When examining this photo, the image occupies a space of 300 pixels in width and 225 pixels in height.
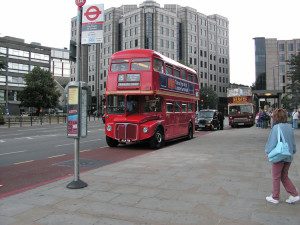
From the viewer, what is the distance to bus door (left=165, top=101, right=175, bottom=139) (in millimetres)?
17125

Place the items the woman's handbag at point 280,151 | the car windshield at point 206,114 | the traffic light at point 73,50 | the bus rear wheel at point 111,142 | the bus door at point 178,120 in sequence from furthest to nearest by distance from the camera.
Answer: the car windshield at point 206,114, the bus door at point 178,120, the bus rear wheel at point 111,142, the traffic light at point 73,50, the woman's handbag at point 280,151

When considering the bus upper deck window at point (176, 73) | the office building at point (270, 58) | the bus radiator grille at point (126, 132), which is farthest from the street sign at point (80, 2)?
the office building at point (270, 58)

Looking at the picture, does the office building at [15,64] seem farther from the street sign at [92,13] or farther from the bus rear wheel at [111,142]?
the street sign at [92,13]

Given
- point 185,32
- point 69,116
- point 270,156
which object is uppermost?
point 185,32

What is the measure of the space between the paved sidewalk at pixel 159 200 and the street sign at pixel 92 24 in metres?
3.05

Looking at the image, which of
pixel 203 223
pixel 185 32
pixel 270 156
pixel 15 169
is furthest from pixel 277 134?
pixel 185 32

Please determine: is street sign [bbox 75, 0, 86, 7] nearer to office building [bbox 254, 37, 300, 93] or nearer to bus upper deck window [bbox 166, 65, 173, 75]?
bus upper deck window [bbox 166, 65, 173, 75]

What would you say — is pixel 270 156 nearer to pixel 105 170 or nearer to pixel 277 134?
pixel 277 134

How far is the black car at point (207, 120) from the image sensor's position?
1179 inches

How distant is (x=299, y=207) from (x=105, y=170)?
5.02 meters

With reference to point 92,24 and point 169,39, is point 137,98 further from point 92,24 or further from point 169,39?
point 169,39

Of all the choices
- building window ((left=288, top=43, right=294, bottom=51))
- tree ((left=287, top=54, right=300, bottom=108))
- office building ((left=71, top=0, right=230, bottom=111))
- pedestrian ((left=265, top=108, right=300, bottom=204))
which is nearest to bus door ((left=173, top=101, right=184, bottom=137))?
pedestrian ((left=265, top=108, right=300, bottom=204))

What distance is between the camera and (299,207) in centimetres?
599

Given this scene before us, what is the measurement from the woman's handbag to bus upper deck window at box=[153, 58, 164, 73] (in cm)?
970
